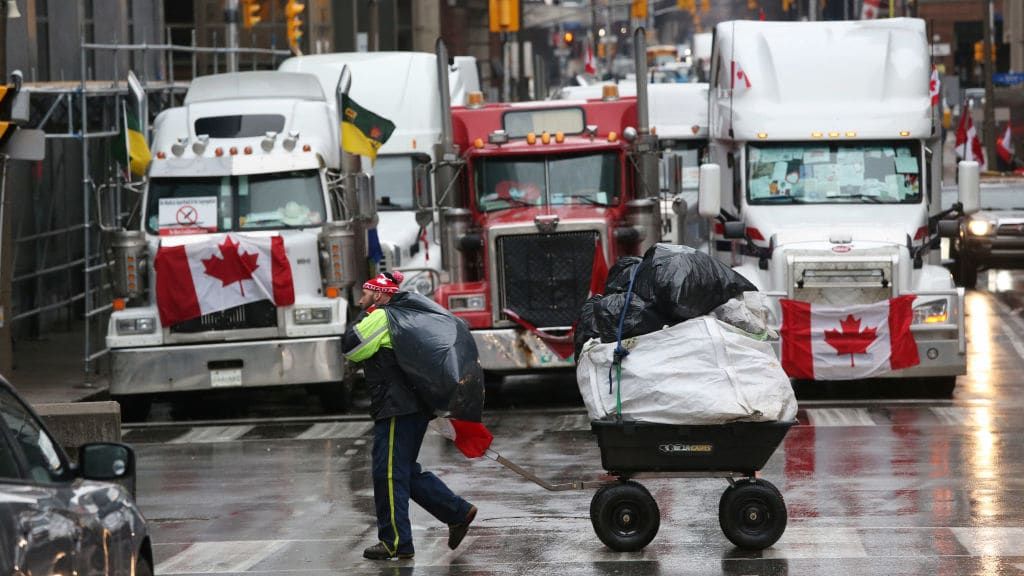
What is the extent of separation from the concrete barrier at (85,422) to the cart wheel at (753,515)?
4.41 m

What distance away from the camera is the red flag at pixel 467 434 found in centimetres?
1181

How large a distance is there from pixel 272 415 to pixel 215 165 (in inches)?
106

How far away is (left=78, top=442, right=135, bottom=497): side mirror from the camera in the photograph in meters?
6.89

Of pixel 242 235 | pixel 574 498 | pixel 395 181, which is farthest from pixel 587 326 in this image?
pixel 395 181

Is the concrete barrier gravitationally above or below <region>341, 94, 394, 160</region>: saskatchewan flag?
below

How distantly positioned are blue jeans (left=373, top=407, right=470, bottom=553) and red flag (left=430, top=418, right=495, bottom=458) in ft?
0.97

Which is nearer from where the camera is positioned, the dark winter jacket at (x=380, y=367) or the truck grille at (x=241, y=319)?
the dark winter jacket at (x=380, y=367)

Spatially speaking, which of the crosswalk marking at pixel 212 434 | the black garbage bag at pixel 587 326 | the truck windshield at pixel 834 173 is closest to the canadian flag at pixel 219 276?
the crosswalk marking at pixel 212 434

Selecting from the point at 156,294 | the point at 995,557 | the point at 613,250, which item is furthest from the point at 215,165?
the point at 995,557

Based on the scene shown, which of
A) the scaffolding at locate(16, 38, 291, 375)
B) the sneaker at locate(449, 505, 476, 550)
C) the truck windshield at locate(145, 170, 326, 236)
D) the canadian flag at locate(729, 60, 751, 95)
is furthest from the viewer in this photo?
the scaffolding at locate(16, 38, 291, 375)

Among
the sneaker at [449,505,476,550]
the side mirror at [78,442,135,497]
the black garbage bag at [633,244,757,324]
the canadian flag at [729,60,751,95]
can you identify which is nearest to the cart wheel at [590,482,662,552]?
the sneaker at [449,505,476,550]

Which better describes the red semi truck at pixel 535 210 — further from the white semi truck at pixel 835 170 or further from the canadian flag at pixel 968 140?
the canadian flag at pixel 968 140

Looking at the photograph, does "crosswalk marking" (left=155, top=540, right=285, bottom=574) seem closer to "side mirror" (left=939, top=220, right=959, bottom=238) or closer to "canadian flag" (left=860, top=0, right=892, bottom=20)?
"side mirror" (left=939, top=220, right=959, bottom=238)

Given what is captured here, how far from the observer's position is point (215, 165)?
1962 centimetres
